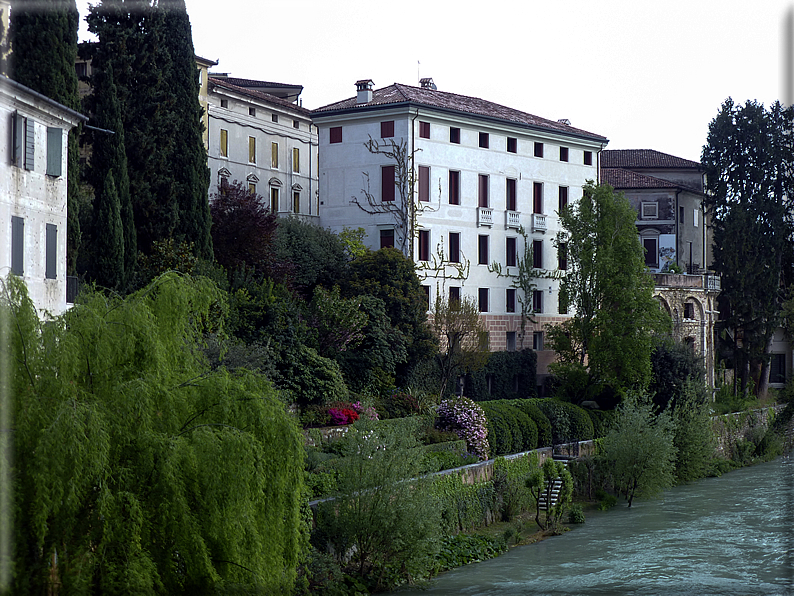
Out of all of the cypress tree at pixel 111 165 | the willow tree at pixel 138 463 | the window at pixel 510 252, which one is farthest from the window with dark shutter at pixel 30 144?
the window at pixel 510 252

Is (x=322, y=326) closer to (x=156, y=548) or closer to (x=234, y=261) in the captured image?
(x=234, y=261)

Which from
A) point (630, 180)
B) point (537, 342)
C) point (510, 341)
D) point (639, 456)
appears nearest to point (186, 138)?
point (639, 456)

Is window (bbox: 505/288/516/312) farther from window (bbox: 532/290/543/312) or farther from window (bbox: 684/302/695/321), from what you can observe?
window (bbox: 684/302/695/321)

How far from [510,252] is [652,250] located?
13.2m

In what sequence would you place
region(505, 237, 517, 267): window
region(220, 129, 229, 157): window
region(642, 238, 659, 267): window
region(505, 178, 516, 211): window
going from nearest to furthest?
region(505, 237, 517, 267): window, region(505, 178, 516, 211): window, region(220, 129, 229, 157): window, region(642, 238, 659, 267): window

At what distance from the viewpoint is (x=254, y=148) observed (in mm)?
44312

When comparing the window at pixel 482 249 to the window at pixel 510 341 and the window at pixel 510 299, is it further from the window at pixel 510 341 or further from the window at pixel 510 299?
the window at pixel 510 341

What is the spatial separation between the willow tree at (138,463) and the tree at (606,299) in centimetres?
2568

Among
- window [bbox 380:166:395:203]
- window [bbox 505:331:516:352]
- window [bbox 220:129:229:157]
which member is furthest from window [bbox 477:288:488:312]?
window [bbox 220:129:229:157]

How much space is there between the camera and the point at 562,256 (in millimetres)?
41719

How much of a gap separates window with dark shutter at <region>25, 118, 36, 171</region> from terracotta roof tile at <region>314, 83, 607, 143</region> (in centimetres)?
1816

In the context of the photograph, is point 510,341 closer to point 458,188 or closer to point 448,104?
point 458,188

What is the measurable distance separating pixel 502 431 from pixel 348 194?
1292cm

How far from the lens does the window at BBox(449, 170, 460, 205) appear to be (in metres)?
37.9
